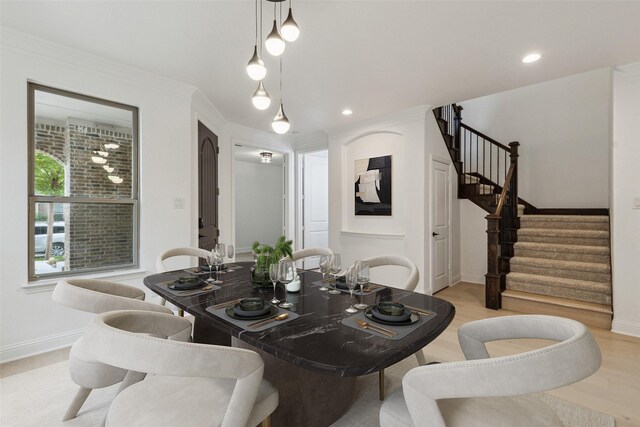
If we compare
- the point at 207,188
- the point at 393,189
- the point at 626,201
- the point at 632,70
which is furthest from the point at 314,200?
the point at 632,70

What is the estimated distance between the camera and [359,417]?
177 cm

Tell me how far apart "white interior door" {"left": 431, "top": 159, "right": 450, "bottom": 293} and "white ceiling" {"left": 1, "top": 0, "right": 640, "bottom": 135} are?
4.22 feet

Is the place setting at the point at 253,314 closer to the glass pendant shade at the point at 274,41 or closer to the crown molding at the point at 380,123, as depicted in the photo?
the glass pendant shade at the point at 274,41

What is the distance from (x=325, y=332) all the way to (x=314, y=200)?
4.81m

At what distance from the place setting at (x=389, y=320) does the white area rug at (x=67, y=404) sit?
830mm

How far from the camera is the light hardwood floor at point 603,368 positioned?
1888mm

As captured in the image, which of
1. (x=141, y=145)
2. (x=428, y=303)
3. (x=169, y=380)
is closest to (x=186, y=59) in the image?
(x=141, y=145)

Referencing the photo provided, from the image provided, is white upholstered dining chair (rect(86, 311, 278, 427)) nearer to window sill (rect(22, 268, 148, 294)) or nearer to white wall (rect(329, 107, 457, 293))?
window sill (rect(22, 268, 148, 294))

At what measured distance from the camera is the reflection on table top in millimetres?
983

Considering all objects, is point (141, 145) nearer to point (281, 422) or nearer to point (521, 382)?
point (281, 422)

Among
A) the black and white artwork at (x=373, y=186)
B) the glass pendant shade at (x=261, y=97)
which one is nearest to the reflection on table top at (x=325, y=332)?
the glass pendant shade at (x=261, y=97)

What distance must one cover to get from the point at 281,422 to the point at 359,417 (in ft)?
1.75

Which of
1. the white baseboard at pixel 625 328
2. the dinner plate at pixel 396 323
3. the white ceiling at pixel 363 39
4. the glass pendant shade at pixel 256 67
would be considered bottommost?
the white baseboard at pixel 625 328

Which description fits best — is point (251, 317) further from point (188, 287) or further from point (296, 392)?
point (188, 287)
